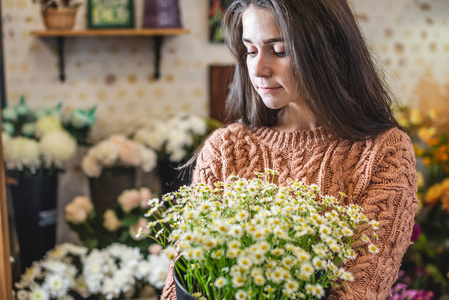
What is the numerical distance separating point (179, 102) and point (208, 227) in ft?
7.01

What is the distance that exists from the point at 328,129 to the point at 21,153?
5.18ft

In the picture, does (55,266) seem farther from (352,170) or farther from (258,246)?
(258,246)

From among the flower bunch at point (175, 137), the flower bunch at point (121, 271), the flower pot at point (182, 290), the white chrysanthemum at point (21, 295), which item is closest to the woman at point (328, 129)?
the flower pot at point (182, 290)

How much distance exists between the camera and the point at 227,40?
51.9 inches

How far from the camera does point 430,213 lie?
2633 millimetres

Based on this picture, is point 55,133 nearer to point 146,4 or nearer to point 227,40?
point 146,4


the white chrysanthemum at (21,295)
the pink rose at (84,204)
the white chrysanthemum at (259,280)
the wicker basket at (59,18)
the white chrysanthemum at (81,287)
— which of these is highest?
the wicker basket at (59,18)

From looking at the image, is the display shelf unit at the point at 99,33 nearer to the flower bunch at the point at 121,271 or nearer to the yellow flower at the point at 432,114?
the flower bunch at the point at 121,271

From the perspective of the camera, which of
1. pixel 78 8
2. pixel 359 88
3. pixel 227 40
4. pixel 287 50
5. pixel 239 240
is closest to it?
pixel 239 240

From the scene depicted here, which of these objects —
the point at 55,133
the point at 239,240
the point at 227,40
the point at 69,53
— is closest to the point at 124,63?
the point at 69,53

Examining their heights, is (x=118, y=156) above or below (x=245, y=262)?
below

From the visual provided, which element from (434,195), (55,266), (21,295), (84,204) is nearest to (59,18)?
(84,204)

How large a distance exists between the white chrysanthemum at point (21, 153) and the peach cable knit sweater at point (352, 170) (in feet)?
4.03

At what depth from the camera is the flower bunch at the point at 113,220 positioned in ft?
7.45
